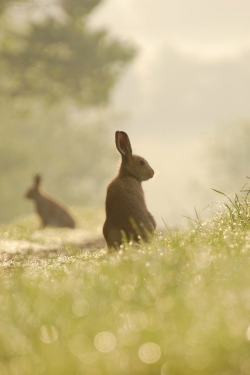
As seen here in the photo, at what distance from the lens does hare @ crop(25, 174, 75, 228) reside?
18.9 metres

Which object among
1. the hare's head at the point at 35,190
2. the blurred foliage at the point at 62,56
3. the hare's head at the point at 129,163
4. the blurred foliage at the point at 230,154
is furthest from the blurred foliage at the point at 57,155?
the hare's head at the point at 129,163

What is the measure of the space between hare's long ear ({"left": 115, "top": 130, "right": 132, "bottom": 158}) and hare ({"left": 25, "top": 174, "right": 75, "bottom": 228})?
970 centimetres

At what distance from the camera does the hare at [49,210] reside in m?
18.9

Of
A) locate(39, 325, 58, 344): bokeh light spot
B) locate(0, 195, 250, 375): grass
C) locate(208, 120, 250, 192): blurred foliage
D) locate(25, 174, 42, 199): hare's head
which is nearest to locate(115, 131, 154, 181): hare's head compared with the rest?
locate(0, 195, 250, 375): grass

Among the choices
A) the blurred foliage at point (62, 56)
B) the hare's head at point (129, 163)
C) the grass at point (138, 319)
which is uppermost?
the blurred foliage at point (62, 56)

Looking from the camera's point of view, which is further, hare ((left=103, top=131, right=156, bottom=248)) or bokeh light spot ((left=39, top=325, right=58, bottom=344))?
hare ((left=103, top=131, right=156, bottom=248))

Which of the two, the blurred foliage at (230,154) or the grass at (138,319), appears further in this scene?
the blurred foliage at (230,154)

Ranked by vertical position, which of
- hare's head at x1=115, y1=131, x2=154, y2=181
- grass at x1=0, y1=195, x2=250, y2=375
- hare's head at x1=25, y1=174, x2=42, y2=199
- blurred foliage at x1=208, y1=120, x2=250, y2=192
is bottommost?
grass at x1=0, y1=195, x2=250, y2=375

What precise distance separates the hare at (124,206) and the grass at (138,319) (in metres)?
2.48

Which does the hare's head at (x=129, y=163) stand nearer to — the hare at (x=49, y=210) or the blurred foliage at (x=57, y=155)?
the hare at (x=49, y=210)

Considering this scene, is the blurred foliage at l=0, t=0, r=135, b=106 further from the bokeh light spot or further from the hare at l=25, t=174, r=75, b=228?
the bokeh light spot

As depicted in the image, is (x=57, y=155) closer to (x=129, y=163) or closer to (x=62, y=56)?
(x=62, y=56)

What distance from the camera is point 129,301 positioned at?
4.77 meters

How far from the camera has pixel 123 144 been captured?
934 centimetres
